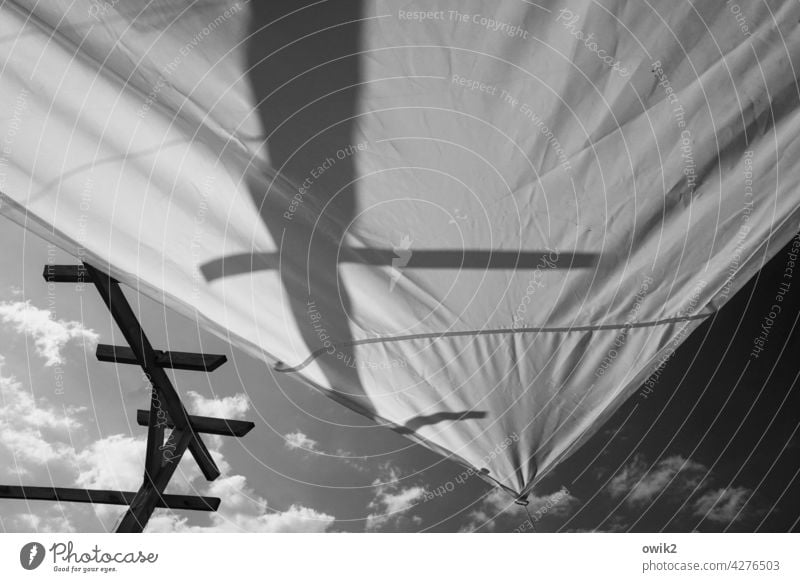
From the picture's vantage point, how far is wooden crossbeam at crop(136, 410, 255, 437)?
3.97 meters

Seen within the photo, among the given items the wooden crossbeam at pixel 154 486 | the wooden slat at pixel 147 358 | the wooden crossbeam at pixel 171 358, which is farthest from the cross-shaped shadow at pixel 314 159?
the wooden crossbeam at pixel 154 486

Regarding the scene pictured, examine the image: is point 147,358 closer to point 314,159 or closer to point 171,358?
point 171,358

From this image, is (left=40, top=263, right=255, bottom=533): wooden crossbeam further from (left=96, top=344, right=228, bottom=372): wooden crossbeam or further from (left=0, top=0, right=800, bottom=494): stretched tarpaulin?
(left=0, top=0, right=800, bottom=494): stretched tarpaulin

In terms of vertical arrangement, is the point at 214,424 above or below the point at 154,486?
above

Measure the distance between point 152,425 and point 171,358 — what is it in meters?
Result: 0.41

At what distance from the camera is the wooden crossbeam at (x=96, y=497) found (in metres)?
3.82

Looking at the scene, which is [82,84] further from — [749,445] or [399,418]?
[749,445]

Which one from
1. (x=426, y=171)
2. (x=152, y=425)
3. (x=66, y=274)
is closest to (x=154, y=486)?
(x=152, y=425)

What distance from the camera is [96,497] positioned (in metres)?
3.91
